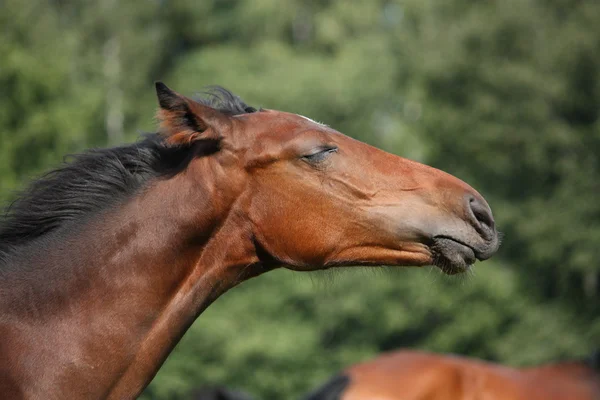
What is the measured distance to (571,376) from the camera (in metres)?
10.8

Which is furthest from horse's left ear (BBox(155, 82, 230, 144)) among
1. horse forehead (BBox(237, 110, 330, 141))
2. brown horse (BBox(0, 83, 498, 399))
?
horse forehead (BBox(237, 110, 330, 141))

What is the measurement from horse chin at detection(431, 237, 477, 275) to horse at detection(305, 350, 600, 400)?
5986mm

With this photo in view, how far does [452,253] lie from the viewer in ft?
12.6

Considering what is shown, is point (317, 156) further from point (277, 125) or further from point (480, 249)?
point (480, 249)

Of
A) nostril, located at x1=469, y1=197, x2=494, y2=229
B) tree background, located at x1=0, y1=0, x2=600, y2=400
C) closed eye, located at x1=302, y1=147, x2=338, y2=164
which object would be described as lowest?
tree background, located at x1=0, y1=0, x2=600, y2=400

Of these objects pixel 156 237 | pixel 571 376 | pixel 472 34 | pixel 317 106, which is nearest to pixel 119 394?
pixel 156 237

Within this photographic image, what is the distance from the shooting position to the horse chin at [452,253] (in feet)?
12.6

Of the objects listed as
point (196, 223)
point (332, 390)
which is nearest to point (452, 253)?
point (196, 223)

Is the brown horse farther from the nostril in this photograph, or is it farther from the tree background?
the tree background

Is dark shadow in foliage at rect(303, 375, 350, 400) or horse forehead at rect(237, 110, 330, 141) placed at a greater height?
horse forehead at rect(237, 110, 330, 141)

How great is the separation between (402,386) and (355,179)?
21.9ft

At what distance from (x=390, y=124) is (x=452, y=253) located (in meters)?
27.8

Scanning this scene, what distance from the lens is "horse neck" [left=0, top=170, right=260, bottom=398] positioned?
3535 millimetres

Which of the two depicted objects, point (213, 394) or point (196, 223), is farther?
point (213, 394)
